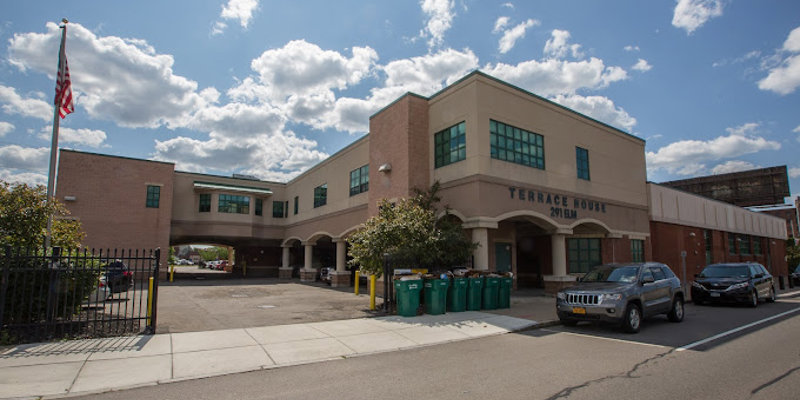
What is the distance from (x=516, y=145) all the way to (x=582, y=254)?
7.67m

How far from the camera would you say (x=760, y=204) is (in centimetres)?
3831

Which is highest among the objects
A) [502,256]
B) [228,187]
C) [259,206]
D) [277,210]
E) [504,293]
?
[228,187]

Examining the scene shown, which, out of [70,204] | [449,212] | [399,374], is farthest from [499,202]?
[70,204]

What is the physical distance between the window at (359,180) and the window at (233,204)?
15235 mm

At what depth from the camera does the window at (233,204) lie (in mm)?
35875

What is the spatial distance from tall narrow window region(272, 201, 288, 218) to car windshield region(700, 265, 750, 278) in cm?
3182

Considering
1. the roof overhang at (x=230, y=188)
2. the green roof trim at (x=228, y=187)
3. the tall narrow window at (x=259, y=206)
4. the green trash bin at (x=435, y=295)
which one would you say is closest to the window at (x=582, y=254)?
the green trash bin at (x=435, y=295)

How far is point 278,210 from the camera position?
38.9 m

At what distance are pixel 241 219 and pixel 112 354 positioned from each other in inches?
1189

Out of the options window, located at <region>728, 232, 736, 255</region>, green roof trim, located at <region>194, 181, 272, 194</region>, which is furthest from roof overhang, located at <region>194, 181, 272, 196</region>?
window, located at <region>728, 232, 736, 255</region>

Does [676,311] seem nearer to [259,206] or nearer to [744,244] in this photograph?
[744,244]

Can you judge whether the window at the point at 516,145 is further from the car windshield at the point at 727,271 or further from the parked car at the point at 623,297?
the car windshield at the point at 727,271

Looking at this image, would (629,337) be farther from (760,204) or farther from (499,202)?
(760,204)

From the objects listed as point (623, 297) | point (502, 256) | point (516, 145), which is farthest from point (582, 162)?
point (623, 297)
